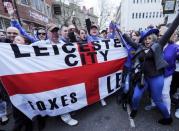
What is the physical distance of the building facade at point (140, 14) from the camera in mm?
44875

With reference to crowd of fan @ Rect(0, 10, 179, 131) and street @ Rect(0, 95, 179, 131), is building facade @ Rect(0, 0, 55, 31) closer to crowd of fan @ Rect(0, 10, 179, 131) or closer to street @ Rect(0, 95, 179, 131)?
A: crowd of fan @ Rect(0, 10, 179, 131)

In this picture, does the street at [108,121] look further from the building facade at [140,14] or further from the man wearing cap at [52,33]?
the building facade at [140,14]

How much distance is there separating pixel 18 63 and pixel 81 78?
1239mm

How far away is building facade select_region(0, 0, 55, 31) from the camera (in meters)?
11.3

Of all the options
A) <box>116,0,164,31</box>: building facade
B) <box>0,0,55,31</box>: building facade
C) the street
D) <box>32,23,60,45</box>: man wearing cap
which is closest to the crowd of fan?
<box>32,23,60,45</box>: man wearing cap

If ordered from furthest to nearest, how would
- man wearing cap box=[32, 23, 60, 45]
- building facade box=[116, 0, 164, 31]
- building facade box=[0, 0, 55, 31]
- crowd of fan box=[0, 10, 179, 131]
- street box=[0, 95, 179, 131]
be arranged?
building facade box=[116, 0, 164, 31] < building facade box=[0, 0, 55, 31] < man wearing cap box=[32, 23, 60, 45] < street box=[0, 95, 179, 131] < crowd of fan box=[0, 10, 179, 131]

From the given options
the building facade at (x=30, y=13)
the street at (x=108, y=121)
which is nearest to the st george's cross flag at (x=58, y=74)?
the street at (x=108, y=121)

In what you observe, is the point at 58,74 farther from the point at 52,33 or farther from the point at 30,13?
the point at 30,13

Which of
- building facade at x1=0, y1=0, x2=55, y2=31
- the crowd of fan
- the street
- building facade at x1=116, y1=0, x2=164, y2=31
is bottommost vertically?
the street

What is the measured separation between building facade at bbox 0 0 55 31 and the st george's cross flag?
374 inches

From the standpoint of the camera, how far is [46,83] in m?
2.96

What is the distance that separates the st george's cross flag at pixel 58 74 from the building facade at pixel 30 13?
950 cm

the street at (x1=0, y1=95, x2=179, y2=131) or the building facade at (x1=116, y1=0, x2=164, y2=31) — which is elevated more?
the building facade at (x1=116, y1=0, x2=164, y2=31)

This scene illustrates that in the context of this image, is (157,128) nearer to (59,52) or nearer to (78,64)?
(78,64)
